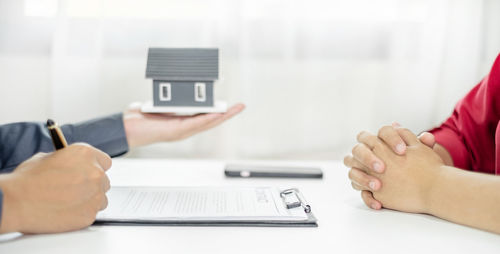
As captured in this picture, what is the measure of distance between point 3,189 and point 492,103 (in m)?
0.90

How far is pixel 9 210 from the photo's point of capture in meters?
0.59

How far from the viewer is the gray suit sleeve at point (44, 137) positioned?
0.94 m

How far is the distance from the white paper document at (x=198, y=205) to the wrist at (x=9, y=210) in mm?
111

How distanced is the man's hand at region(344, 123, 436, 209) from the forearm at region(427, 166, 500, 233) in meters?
0.08

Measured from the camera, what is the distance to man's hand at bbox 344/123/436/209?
800 millimetres

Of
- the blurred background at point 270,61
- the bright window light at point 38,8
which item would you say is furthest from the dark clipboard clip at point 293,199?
the bright window light at point 38,8

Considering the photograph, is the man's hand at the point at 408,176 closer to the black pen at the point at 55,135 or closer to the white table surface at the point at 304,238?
the white table surface at the point at 304,238

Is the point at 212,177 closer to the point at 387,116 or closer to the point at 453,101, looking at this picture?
the point at 387,116

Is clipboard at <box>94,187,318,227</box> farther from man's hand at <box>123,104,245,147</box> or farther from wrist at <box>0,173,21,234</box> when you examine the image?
man's hand at <box>123,104,245,147</box>

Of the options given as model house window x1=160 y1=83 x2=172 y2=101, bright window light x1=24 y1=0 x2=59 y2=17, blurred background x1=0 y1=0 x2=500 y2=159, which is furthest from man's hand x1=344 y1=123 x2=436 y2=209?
bright window light x1=24 y1=0 x2=59 y2=17

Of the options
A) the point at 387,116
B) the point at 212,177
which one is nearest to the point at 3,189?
the point at 212,177

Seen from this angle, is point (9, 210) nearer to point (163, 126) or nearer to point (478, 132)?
point (163, 126)

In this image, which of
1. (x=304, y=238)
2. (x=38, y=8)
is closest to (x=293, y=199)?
(x=304, y=238)

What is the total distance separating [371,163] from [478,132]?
0.34m
